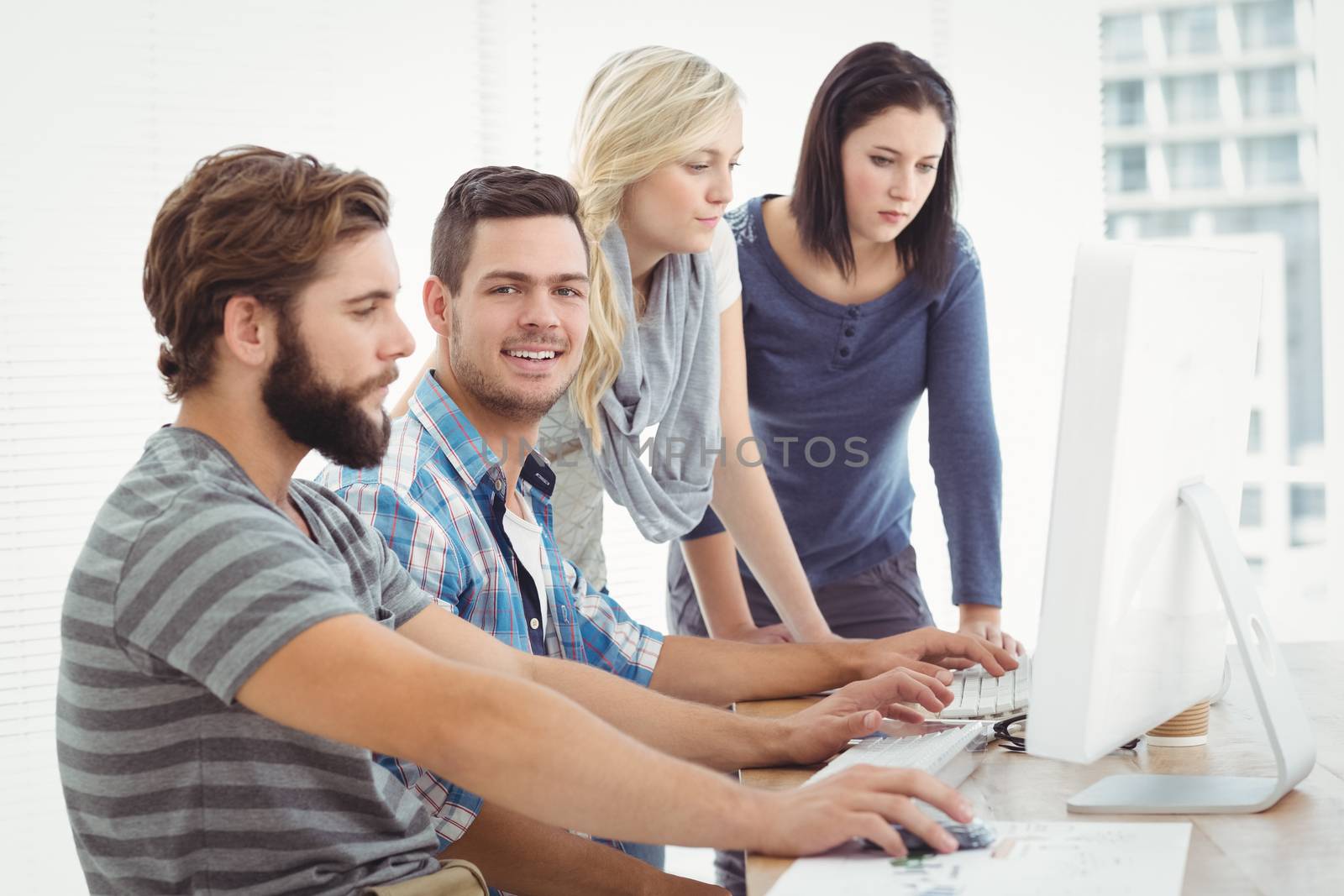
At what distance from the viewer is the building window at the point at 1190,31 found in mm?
15625

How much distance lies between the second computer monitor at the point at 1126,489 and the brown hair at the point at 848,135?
949mm

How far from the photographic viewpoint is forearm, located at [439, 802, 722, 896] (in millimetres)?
1149

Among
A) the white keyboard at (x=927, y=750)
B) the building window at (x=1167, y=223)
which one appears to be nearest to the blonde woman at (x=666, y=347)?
the white keyboard at (x=927, y=750)

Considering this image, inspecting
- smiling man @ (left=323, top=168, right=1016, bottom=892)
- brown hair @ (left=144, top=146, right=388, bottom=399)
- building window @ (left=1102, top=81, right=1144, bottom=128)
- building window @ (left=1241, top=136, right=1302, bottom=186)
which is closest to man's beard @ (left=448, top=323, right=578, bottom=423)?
smiling man @ (left=323, top=168, right=1016, bottom=892)

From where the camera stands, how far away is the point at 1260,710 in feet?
3.20

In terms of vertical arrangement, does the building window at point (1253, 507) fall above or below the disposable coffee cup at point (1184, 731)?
below

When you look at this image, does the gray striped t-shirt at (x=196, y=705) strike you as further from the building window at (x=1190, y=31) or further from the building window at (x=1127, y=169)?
the building window at (x=1127, y=169)

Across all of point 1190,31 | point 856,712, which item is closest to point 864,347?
point 856,712

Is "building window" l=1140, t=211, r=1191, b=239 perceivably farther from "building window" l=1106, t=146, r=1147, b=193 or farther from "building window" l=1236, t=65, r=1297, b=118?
"building window" l=1236, t=65, r=1297, b=118

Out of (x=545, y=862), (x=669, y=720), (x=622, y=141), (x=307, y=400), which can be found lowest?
(x=545, y=862)

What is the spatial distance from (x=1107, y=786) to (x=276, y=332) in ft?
2.51

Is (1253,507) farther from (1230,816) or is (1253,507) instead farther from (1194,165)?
(1230,816)

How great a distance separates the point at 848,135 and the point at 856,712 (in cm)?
101

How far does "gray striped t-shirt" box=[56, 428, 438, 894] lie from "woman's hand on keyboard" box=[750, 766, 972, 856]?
32 centimetres
